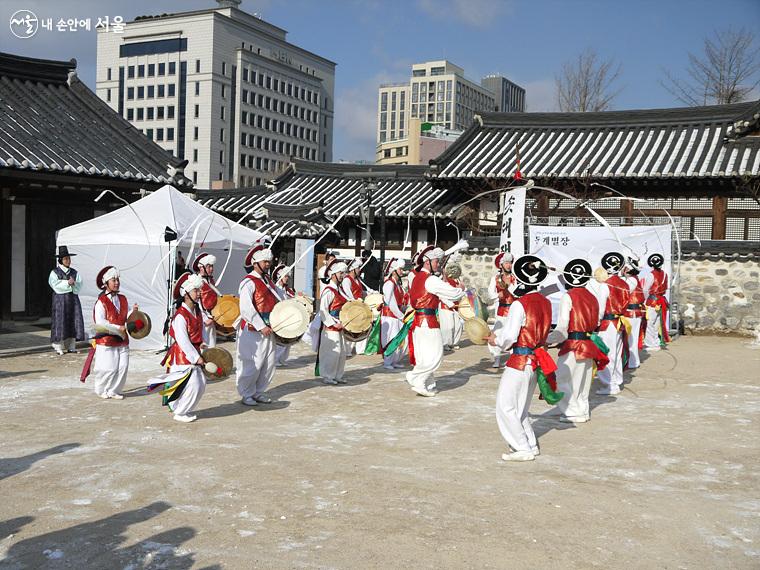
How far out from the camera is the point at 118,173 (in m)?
14.6

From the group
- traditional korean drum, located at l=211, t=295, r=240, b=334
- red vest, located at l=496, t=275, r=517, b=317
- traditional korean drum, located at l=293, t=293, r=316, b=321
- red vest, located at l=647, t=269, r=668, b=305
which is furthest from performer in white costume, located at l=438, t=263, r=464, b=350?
traditional korean drum, located at l=211, t=295, r=240, b=334

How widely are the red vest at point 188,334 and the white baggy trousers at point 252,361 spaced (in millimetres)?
725

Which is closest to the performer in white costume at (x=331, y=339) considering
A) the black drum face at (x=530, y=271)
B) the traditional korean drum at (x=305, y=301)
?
the traditional korean drum at (x=305, y=301)

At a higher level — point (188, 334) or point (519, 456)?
point (188, 334)

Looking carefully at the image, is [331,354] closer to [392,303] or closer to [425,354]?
[425,354]

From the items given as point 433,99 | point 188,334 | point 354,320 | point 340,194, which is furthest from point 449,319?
point 433,99

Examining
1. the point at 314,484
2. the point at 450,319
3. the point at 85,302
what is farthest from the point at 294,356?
the point at 314,484

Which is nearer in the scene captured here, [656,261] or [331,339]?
[331,339]

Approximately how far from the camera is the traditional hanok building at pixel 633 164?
16797mm

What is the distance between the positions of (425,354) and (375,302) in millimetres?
2997

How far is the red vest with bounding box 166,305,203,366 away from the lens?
289 inches

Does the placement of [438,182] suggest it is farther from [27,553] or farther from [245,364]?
[27,553]

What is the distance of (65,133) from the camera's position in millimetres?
15352

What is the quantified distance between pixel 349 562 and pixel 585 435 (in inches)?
148
